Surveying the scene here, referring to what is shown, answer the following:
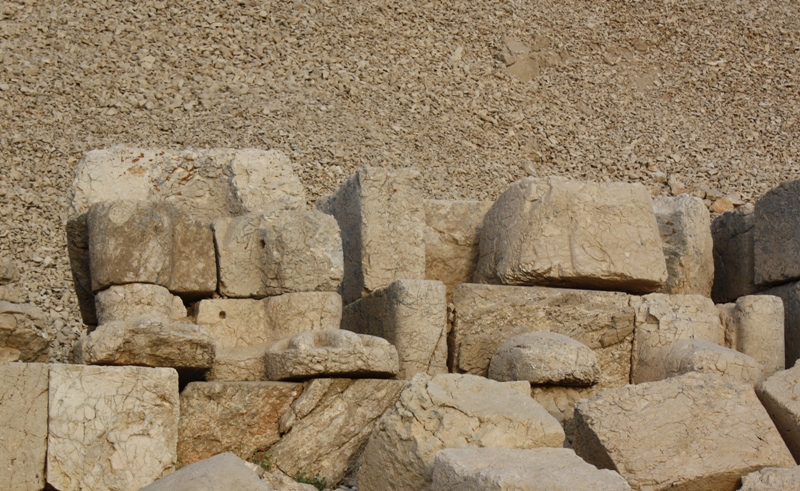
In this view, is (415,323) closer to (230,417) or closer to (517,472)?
(230,417)

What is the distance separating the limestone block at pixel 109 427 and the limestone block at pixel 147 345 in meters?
0.15

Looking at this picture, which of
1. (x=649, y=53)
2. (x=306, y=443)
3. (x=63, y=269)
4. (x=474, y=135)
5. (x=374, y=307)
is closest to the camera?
(x=306, y=443)

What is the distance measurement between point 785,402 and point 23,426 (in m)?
3.74

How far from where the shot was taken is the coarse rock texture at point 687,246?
28.7 ft

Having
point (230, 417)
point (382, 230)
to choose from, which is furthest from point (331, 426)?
point (382, 230)

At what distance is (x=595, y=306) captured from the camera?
7.87 metres

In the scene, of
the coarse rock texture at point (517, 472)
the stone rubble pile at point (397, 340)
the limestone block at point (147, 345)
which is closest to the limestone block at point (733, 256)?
the stone rubble pile at point (397, 340)

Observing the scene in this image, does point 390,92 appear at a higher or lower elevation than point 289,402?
higher

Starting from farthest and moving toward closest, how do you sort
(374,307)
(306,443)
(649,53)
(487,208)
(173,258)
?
(649,53)
(487,208)
(374,307)
(173,258)
(306,443)

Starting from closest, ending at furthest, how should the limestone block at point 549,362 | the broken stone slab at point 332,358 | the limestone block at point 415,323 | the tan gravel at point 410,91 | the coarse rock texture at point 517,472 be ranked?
1. the coarse rock texture at point 517,472
2. the broken stone slab at point 332,358
3. the limestone block at point 549,362
4. the limestone block at point 415,323
5. the tan gravel at point 410,91

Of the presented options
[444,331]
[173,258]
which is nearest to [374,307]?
[444,331]

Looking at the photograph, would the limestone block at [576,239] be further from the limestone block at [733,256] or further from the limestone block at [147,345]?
the limestone block at [147,345]

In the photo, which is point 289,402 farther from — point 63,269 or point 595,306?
point 63,269

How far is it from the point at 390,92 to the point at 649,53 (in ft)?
15.1
